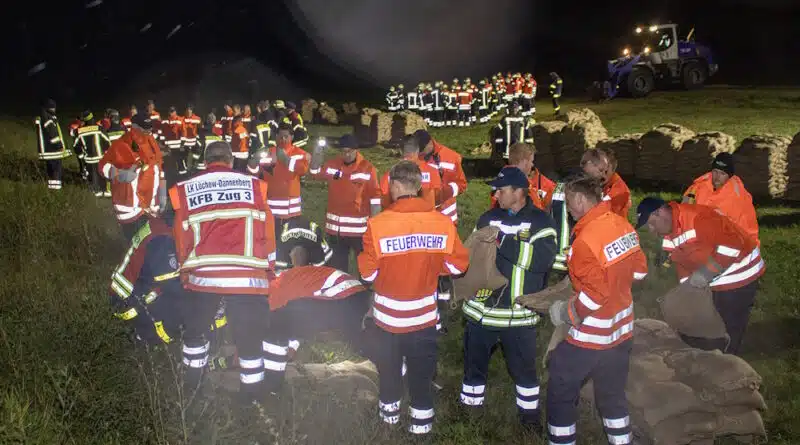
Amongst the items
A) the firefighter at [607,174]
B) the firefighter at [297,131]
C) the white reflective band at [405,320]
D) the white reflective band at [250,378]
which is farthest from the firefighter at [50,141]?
the white reflective band at [405,320]

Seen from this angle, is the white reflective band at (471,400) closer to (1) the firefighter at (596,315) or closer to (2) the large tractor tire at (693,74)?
(1) the firefighter at (596,315)

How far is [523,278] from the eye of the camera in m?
4.63

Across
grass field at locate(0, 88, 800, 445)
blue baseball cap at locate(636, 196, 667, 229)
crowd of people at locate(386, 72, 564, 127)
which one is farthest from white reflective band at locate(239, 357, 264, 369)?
crowd of people at locate(386, 72, 564, 127)

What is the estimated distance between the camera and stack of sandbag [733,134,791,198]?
12.1 m

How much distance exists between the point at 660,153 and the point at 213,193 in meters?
11.5

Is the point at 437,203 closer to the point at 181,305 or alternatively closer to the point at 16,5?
the point at 181,305

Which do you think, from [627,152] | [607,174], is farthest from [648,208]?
[627,152]

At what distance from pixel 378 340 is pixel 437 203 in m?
3.00

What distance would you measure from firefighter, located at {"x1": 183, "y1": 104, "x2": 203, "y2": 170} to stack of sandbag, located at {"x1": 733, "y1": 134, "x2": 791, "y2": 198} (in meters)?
13.3

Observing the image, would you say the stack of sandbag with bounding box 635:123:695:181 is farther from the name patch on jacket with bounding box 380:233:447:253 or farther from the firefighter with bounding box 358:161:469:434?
the name patch on jacket with bounding box 380:233:447:253

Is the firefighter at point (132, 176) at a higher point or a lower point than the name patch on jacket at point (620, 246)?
lower

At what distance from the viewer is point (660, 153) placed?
1398cm

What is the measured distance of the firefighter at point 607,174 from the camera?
5949mm

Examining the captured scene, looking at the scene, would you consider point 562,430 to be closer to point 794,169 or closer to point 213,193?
point 213,193
